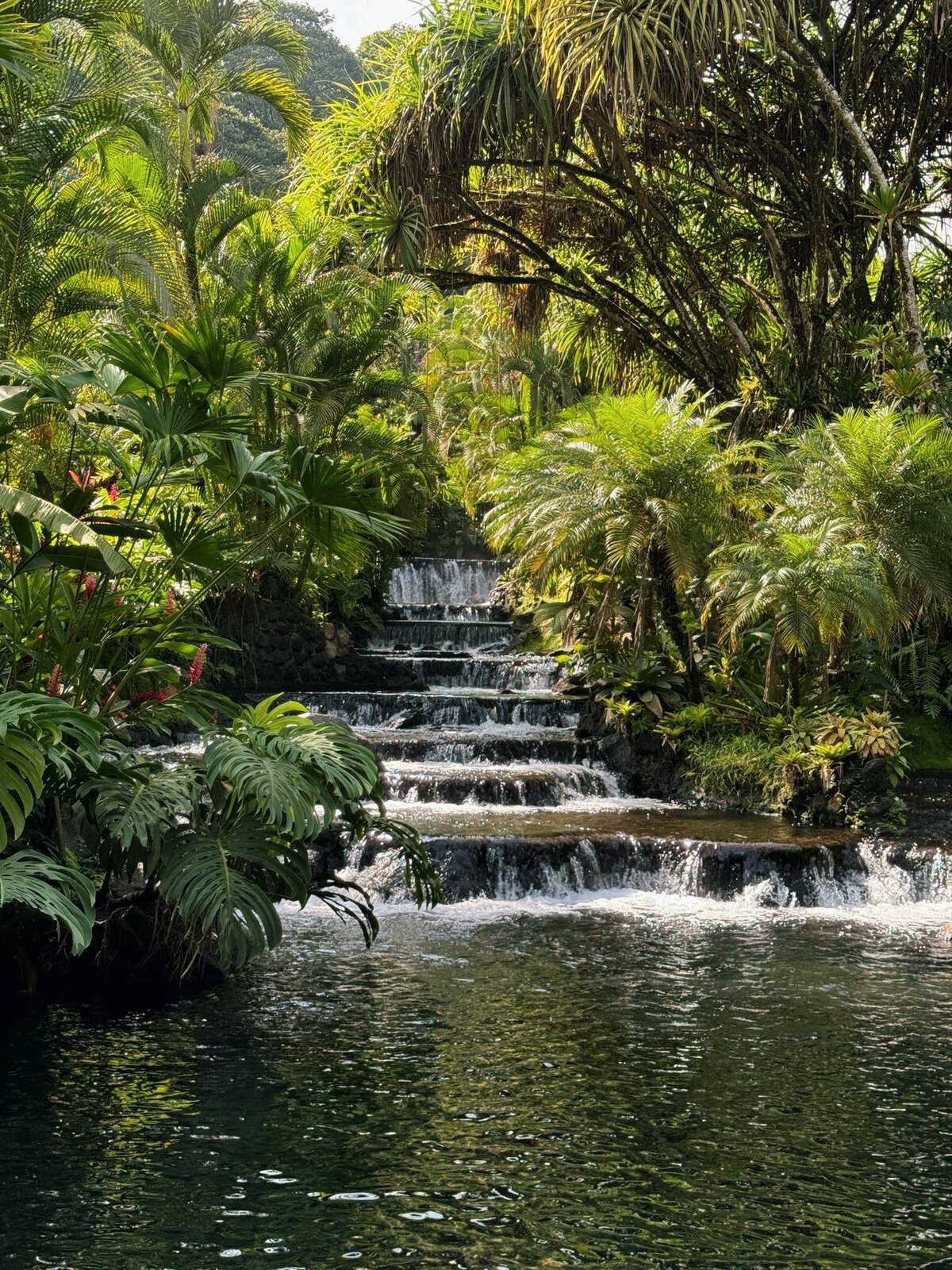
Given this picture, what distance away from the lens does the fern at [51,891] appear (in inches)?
214

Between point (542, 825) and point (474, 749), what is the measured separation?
2.70 m

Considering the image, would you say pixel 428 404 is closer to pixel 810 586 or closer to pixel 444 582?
pixel 444 582

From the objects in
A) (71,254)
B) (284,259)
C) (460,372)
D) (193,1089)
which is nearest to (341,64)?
(460,372)

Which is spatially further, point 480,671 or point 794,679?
point 480,671

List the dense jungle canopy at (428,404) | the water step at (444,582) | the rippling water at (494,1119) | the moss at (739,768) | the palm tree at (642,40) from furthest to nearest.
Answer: the water step at (444,582), the moss at (739,768), the palm tree at (642,40), the dense jungle canopy at (428,404), the rippling water at (494,1119)

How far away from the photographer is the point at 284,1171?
5.00m

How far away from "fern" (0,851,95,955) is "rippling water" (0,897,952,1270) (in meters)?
0.72

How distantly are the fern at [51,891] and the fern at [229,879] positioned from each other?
1.56 feet

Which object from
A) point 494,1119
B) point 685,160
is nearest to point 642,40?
point 685,160

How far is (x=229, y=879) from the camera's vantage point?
244 inches

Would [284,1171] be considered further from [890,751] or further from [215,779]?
[890,751]

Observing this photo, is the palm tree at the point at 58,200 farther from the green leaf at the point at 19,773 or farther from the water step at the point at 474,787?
the water step at the point at 474,787

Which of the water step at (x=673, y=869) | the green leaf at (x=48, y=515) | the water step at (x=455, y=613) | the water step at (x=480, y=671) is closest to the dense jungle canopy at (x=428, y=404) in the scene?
the green leaf at (x=48, y=515)

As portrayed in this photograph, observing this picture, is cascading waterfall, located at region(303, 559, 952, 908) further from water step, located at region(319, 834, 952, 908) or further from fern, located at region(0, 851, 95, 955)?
fern, located at region(0, 851, 95, 955)
